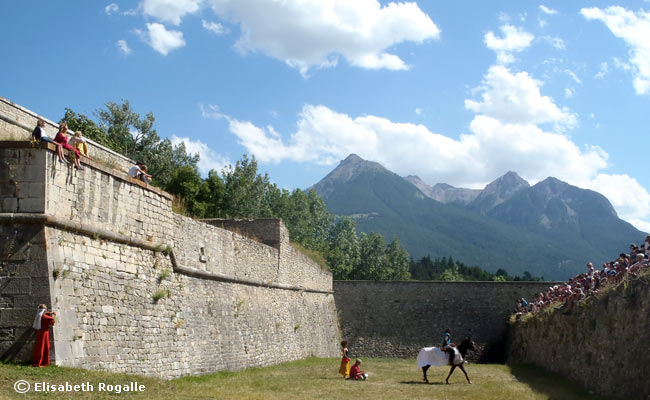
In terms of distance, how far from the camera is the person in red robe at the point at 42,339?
348 inches

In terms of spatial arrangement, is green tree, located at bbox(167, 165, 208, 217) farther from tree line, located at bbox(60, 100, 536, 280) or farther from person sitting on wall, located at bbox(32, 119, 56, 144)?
person sitting on wall, located at bbox(32, 119, 56, 144)

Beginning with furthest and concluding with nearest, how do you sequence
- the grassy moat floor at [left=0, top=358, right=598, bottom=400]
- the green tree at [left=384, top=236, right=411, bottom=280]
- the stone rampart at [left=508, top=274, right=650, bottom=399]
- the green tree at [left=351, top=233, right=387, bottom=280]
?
the green tree at [left=384, top=236, right=411, bottom=280]
the green tree at [left=351, top=233, right=387, bottom=280]
the stone rampart at [left=508, top=274, right=650, bottom=399]
the grassy moat floor at [left=0, top=358, right=598, bottom=400]

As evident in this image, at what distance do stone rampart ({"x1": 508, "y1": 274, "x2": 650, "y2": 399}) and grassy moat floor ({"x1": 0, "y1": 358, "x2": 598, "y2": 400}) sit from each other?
1.66 feet

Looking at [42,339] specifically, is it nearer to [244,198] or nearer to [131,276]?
[131,276]

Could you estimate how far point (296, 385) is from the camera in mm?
13438

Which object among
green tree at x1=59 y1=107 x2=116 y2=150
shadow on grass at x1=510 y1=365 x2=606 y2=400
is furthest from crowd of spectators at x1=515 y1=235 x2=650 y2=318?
green tree at x1=59 y1=107 x2=116 y2=150

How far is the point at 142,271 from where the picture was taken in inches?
483

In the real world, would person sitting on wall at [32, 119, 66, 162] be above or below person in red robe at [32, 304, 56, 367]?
above

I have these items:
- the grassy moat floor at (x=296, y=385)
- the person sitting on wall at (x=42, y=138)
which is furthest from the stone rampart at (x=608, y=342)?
the person sitting on wall at (x=42, y=138)

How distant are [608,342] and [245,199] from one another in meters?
37.4

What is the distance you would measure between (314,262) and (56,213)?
63.8ft

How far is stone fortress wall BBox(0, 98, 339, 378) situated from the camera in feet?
30.6

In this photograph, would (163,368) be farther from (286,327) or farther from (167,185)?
(167,185)

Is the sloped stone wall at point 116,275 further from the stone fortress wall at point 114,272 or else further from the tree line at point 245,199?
the tree line at point 245,199
